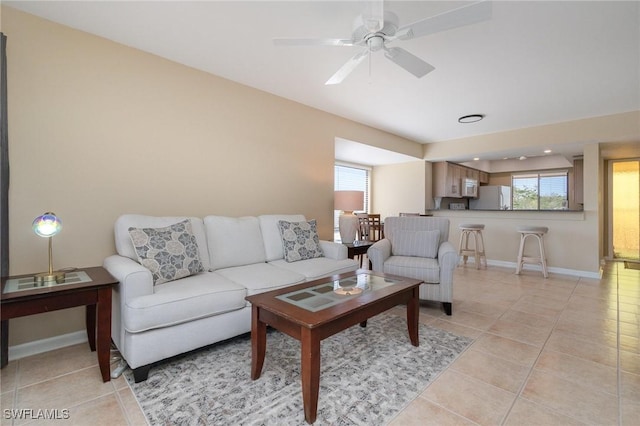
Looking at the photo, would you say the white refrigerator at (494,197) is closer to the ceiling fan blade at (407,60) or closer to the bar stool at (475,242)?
the bar stool at (475,242)

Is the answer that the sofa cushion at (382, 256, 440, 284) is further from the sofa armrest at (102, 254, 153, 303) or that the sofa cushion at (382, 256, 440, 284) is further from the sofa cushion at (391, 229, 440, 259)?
the sofa armrest at (102, 254, 153, 303)

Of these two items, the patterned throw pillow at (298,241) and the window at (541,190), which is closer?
the patterned throw pillow at (298,241)

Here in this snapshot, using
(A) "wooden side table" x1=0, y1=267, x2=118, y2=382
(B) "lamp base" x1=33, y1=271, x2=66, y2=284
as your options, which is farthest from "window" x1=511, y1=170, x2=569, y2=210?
(B) "lamp base" x1=33, y1=271, x2=66, y2=284

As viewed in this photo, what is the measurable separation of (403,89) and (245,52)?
1.79m

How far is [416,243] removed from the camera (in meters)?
3.27

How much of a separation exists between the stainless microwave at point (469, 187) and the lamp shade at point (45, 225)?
6829mm

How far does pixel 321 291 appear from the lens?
1.96 metres

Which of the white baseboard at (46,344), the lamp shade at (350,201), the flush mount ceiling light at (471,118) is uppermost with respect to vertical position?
the flush mount ceiling light at (471,118)

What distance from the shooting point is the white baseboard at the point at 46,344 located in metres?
2.02

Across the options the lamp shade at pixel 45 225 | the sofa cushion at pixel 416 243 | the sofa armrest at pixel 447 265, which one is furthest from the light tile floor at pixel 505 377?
the lamp shade at pixel 45 225

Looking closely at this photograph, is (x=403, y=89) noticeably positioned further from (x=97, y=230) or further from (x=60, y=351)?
(x=60, y=351)

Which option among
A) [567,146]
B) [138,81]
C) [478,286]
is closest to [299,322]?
[138,81]

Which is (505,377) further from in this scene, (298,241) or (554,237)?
(554,237)

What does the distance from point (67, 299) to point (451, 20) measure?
103 inches
